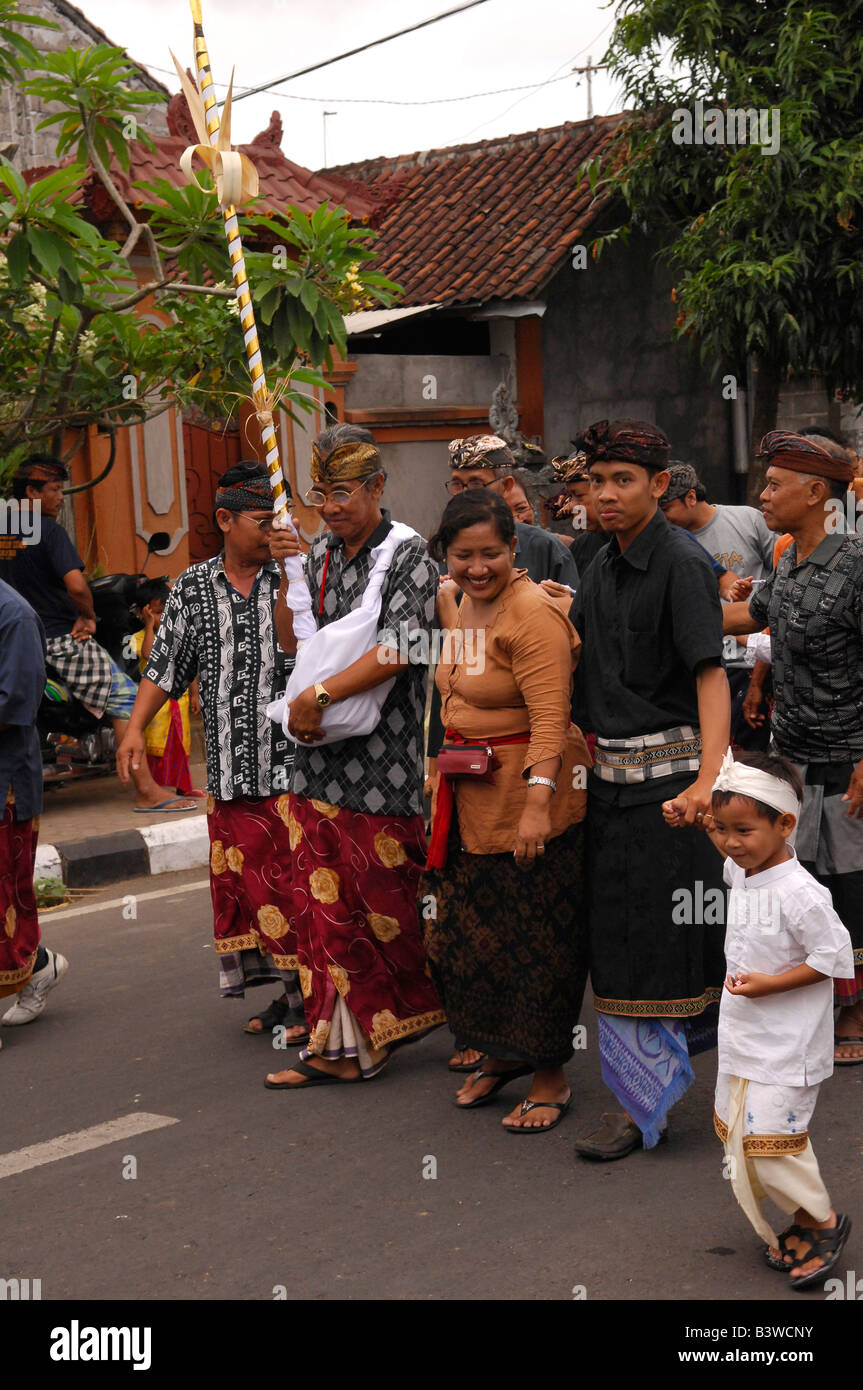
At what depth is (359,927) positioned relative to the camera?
4828 mm

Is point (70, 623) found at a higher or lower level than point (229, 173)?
lower

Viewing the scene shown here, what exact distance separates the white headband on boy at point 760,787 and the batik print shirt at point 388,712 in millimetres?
1375

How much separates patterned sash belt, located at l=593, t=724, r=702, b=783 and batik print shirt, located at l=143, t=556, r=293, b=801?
1.38m

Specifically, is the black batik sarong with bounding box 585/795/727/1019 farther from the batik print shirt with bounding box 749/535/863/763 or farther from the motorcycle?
the motorcycle

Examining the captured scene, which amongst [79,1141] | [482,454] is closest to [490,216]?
[482,454]

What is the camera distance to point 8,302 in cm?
769

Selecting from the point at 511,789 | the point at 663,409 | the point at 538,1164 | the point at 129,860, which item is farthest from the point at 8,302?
the point at 663,409

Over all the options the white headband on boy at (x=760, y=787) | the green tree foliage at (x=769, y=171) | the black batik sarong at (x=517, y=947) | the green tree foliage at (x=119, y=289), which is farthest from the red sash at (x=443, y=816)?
the green tree foliage at (x=769, y=171)

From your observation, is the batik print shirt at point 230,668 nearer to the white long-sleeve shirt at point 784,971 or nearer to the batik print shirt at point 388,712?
the batik print shirt at point 388,712

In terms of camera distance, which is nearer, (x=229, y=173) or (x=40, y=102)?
(x=229, y=173)

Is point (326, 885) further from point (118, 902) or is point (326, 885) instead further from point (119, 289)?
point (119, 289)

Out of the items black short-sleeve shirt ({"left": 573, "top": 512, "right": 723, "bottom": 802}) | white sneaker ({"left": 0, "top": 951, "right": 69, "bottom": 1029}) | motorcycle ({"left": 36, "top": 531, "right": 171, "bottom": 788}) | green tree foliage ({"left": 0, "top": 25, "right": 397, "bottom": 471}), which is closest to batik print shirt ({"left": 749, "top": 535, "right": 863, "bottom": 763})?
black short-sleeve shirt ({"left": 573, "top": 512, "right": 723, "bottom": 802})

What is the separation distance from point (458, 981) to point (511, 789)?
60 centimetres

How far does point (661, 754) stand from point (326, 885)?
46.9 inches
